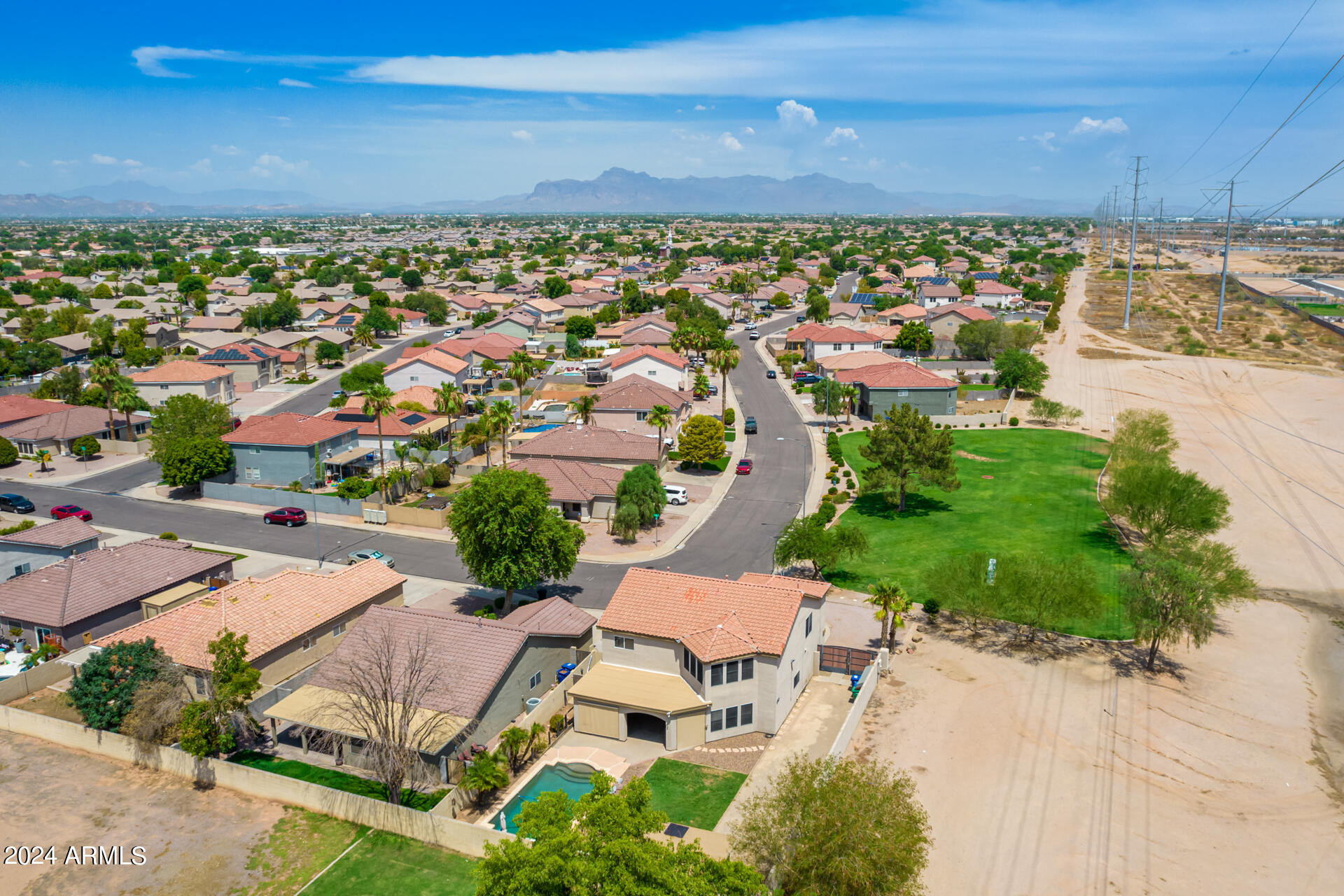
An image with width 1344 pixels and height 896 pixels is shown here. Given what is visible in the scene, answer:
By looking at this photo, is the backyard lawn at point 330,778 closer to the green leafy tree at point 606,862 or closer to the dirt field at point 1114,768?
the green leafy tree at point 606,862

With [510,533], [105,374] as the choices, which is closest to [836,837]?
[510,533]

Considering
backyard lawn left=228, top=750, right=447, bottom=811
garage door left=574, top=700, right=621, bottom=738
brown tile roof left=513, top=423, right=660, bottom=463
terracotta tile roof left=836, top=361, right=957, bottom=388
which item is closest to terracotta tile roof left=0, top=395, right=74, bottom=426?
brown tile roof left=513, top=423, right=660, bottom=463

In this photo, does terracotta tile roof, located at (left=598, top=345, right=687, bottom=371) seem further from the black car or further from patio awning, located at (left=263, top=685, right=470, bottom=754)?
patio awning, located at (left=263, top=685, right=470, bottom=754)

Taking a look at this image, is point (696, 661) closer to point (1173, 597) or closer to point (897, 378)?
point (1173, 597)

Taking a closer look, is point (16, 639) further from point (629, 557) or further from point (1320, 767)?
point (1320, 767)

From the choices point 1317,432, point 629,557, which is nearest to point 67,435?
point 629,557

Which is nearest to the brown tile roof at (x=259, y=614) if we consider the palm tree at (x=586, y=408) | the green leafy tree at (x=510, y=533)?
the green leafy tree at (x=510, y=533)
